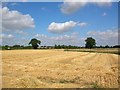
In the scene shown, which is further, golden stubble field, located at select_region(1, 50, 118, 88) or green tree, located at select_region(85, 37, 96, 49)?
green tree, located at select_region(85, 37, 96, 49)

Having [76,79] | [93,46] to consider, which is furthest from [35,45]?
[76,79]

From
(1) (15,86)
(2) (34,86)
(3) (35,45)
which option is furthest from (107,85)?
(3) (35,45)

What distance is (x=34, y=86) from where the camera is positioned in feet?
39.8

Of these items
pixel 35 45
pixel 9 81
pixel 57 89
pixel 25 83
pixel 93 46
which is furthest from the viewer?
pixel 93 46

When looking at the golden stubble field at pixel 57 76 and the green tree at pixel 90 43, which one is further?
the green tree at pixel 90 43

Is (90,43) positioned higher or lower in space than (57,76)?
higher

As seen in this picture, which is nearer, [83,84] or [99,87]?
[99,87]

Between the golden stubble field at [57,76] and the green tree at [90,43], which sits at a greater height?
the green tree at [90,43]

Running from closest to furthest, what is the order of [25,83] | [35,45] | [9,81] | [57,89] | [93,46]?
[57,89] → [25,83] → [9,81] → [35,45] → [93,46]

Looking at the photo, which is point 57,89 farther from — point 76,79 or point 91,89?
point 76,79

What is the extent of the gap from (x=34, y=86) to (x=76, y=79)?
3.44m

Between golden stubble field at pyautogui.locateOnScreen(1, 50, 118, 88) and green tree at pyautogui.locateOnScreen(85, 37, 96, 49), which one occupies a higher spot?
green tree at pyautogui.locateOnScreen(85, 37, 96, 49)

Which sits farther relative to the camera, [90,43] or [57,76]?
[90,43]

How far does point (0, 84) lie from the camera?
41.6 ft
